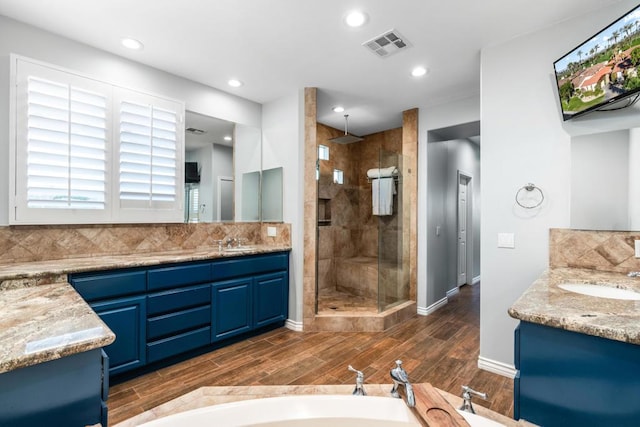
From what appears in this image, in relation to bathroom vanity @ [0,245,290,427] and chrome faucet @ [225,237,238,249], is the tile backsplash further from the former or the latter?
chrome faucet @ [225,237,238,249]

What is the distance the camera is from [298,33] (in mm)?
2424

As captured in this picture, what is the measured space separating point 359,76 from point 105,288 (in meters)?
2.98

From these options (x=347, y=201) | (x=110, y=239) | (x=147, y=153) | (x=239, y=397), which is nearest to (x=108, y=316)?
(x=110, y=239)

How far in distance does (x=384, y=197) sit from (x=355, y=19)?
2484mm

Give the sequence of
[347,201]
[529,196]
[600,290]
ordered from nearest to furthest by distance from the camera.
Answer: [600,290] → [529,196] → [347,201]

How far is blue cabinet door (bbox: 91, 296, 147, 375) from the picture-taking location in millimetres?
2213

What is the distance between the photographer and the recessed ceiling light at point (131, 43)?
250cm

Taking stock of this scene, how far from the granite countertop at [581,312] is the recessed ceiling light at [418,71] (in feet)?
7.53

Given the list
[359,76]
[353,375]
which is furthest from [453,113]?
[353,375]

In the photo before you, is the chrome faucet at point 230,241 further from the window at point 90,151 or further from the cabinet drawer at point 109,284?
the cabinet drawer at point 109,284

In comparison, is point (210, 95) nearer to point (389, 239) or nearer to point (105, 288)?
point (105, 288)

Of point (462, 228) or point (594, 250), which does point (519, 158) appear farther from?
point (462, 228)

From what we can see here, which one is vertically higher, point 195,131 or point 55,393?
point 195,131

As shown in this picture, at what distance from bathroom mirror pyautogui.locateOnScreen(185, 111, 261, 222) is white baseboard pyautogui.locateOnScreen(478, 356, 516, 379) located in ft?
9.29
